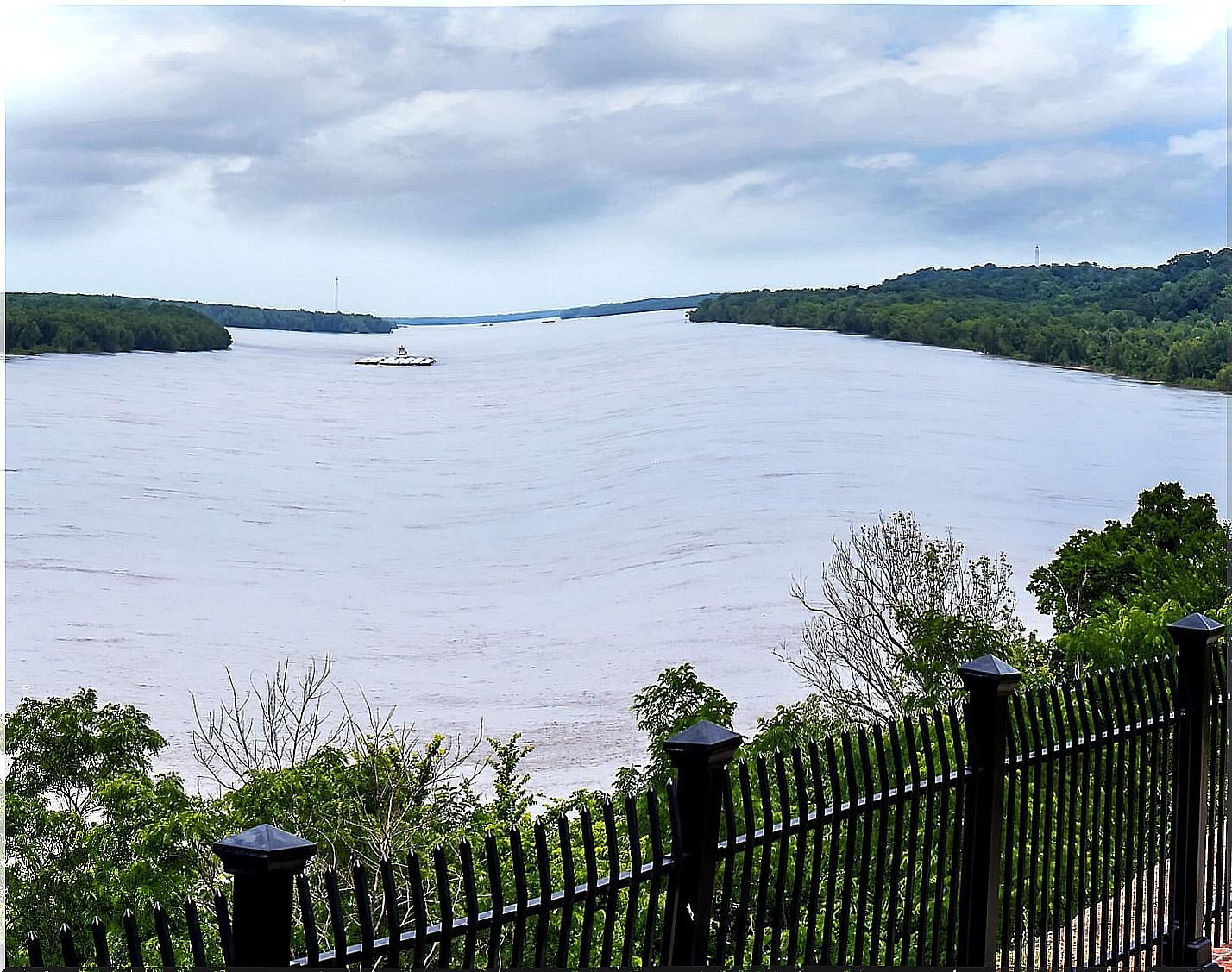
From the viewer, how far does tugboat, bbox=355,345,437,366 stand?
4031 centimetres

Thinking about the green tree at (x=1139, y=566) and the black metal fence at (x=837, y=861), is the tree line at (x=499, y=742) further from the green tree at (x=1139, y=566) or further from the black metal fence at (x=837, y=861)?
the black metal fence at (x=837, y=861)

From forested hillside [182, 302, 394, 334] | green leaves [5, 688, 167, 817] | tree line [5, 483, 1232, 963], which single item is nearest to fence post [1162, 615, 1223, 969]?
tree line [5, 483, 1232, 963]

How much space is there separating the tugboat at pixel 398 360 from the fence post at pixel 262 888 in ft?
129

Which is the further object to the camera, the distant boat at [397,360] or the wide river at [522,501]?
the distant boat at [397,360]

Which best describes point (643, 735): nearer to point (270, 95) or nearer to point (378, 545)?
point (378, 545)

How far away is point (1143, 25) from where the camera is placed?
109ft

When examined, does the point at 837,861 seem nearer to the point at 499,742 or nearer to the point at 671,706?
Result: the point at 499,742

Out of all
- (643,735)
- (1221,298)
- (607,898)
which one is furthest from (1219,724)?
(1221,298)

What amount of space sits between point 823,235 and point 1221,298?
1079cm

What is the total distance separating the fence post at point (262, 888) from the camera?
5.09 feet

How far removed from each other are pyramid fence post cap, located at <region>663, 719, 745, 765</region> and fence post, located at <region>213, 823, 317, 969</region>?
27.2 inches

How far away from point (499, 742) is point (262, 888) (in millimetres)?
17838

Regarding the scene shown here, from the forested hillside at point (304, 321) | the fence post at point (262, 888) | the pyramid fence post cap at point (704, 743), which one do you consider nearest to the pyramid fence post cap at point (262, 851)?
the fence post at point (262, 888)

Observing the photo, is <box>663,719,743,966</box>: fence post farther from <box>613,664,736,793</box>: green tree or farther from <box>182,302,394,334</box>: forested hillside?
<box>182,302,394,334</box>: forested hillside
